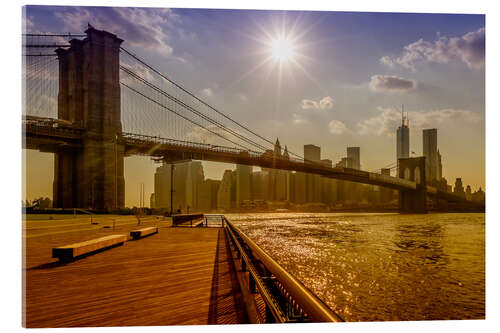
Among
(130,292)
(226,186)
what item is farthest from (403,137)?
(226,186)

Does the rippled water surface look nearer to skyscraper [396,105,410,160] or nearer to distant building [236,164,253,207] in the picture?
skyscraper [396,105,410,160]

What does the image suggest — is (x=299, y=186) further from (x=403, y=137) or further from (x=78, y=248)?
(x=78, y=248)

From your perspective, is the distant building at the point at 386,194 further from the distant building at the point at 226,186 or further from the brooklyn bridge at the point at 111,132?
the distant building at the point at 226,186

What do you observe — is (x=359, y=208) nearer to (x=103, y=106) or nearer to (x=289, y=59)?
(x=103, y=106)

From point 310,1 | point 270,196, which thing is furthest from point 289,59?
point 270,196

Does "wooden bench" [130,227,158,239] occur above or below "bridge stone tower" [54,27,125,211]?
below

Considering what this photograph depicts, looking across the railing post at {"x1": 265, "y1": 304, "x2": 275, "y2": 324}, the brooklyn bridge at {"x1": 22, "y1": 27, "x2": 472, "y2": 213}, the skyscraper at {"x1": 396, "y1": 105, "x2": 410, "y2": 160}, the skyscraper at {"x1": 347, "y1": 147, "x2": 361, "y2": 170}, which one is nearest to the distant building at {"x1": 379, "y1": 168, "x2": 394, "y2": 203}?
the brooklyn bridge at {"x1": 22, "y1": 27, "x2": 472, "y2": 213}
